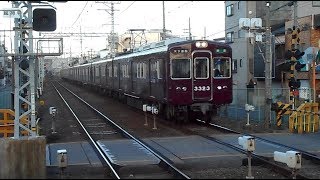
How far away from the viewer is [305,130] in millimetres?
15797

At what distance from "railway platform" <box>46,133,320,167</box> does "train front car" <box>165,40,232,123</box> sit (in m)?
2.74

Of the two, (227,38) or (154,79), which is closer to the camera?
(154,79)

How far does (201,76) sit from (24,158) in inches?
401

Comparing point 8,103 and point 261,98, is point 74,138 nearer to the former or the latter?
point 8,103

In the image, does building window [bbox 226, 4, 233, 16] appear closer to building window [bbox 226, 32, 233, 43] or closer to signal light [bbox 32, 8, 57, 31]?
building window [bbox 226, 32, 233, 43]

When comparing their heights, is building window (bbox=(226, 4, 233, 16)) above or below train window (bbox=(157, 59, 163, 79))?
above

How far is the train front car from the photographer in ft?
56.0

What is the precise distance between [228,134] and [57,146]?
5460 mm

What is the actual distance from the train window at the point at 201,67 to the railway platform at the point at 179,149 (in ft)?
10.6

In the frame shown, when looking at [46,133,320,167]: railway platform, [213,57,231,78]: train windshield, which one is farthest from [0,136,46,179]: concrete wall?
[213,57,231,78]: train windshield

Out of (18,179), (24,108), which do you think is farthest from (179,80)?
(18,179)

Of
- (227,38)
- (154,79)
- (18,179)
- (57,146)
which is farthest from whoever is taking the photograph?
(227,38)

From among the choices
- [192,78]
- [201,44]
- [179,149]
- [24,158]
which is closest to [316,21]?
[201,44]

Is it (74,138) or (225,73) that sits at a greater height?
(225,73)
